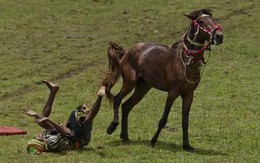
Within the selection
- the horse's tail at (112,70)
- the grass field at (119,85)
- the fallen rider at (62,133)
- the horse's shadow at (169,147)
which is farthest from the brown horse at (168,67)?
the grass field at (119,85)

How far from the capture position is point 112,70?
39.6ft

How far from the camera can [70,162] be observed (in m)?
10.1

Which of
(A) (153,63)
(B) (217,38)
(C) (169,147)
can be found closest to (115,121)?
(C) (169,147)

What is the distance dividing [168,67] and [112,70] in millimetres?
1257

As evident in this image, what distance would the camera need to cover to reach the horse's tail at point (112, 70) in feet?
39.1

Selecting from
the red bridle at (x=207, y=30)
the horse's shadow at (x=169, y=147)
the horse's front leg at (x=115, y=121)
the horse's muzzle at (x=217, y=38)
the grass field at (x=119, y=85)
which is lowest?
the grass field at (x=119, y=85)

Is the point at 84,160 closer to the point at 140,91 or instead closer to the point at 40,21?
the point at 140,91

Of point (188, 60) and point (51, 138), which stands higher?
point (188, 60)

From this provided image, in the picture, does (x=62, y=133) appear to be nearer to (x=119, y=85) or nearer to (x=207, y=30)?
(x=207, y=30)

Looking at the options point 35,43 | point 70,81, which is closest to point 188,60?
point 70,81

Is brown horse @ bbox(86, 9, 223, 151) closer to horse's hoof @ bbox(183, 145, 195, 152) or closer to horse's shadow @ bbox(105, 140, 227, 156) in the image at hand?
horse's hoof @ bbox(183, 145, 195, 152)

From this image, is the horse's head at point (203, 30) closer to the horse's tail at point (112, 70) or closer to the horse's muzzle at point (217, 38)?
the horse's muzzle at point (217, 38)

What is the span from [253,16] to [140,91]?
54.3ft

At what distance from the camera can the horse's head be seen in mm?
10430
